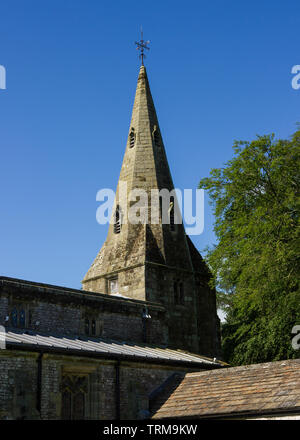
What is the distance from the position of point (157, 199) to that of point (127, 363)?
1582 cm

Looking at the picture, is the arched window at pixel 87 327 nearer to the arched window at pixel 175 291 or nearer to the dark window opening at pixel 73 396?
the dark window opening at pixel 73 396

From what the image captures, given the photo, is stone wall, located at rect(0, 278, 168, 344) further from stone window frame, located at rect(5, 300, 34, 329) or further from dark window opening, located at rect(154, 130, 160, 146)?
dark window opening, located at rect(154, 130, 160, 146)

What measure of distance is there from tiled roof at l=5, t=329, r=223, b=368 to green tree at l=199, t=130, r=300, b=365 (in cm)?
437

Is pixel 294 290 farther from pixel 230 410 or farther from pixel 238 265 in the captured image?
pixel 230 410

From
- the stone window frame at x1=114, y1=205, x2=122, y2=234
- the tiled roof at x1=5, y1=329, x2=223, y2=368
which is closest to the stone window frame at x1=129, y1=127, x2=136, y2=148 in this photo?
the stone window frame at x1=114, y1=205, x2=122, y2=234

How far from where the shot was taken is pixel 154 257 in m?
32.1

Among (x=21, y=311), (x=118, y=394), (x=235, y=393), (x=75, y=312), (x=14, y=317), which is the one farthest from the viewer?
(x=75, y=312)

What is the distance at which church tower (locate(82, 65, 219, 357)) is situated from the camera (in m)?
31.5

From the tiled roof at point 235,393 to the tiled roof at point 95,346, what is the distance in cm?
166

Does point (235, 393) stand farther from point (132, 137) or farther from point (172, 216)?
point (132, 137)

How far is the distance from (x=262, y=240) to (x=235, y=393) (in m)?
9.17

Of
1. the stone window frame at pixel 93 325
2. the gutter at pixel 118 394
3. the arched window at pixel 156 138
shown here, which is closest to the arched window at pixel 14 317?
the stone window frame at pixel 93 325

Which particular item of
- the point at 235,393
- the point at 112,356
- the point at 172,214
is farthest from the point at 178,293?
the point at 235,393
